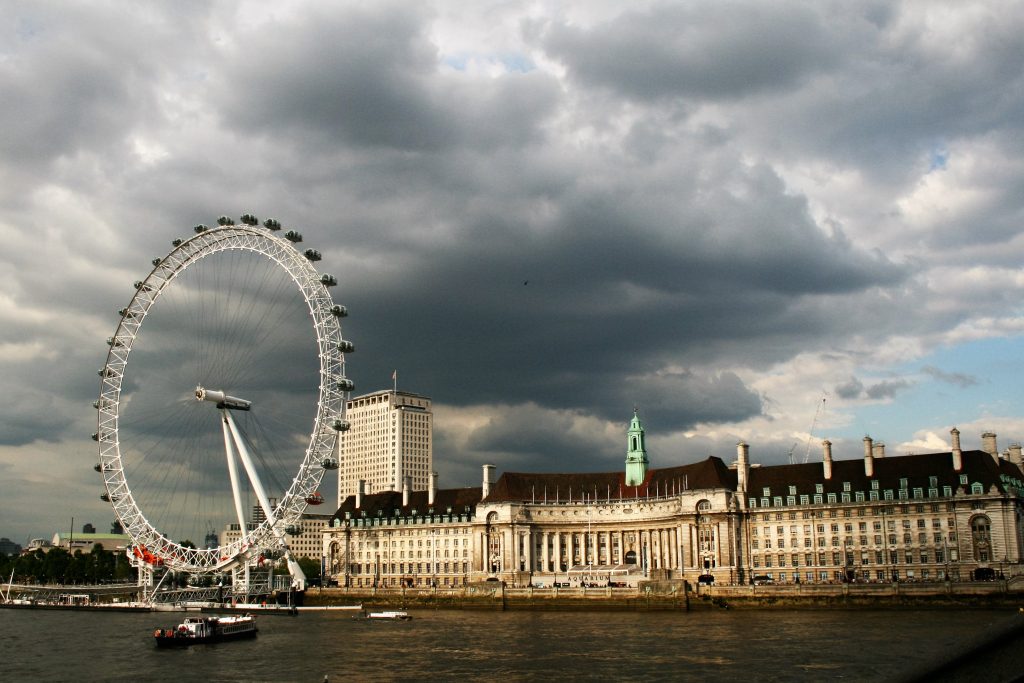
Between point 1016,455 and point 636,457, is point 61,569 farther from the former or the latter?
point 1016,455

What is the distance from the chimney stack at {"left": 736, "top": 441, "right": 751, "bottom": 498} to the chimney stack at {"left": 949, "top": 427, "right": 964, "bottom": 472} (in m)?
25.7

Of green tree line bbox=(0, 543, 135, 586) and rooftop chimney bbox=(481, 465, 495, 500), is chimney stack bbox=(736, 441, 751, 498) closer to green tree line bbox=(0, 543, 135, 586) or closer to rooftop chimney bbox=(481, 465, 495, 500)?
rooftop chimney bbox=(481, 465, 495, 500)

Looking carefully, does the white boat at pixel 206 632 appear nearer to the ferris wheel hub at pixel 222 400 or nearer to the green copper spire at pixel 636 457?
the ferris wheel hub at pixel 222 400

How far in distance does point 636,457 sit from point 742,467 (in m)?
24.2

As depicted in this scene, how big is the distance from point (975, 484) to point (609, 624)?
50.4 meters

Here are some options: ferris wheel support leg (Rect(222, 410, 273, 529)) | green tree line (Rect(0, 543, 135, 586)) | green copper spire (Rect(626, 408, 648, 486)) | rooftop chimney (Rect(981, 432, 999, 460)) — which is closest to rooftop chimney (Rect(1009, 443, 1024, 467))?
rooftop chimney (Rect(981, 432, 999, 460))

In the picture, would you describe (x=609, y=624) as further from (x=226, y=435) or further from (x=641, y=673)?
(x=226, y=435)

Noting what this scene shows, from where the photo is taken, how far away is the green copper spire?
5645 inches

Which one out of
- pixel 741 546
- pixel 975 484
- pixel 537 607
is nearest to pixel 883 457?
pixel 975 484

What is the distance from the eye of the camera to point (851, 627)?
227 feet

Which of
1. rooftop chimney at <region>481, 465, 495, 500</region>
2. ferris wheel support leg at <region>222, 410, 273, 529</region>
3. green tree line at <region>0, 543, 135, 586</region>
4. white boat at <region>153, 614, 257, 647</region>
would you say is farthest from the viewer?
green tree line at <region>0, 543, 135, 586</region>

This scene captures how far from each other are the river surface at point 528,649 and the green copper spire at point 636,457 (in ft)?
166

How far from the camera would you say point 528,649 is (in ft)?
195

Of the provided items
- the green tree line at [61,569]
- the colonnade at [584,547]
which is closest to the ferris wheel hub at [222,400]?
the colonnade at [584,547]
